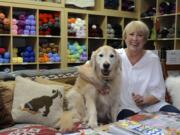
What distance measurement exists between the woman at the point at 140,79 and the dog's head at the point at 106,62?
0.08 meters


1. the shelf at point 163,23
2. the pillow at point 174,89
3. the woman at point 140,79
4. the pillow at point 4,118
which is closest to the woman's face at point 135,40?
the woman at point 140,79

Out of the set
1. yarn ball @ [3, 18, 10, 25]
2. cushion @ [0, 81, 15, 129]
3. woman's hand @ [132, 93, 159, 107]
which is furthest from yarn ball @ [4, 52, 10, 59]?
woman's hand @ [132, 93, 159, 107]

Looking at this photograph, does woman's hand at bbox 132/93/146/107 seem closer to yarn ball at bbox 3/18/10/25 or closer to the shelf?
yarn ball at bbox 3/18/10/25

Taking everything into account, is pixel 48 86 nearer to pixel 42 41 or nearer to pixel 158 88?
pixel 158 88

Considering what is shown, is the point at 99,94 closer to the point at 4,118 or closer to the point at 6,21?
the point at 4,118

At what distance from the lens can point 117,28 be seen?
4.91 m

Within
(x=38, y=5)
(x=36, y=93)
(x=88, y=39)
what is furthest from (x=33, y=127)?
(x=88, y=39)

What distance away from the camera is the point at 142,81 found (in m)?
2.29

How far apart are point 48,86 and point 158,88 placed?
88 centimetres

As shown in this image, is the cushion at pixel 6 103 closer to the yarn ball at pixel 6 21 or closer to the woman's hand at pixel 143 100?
the woman's hand at pixel 143 100

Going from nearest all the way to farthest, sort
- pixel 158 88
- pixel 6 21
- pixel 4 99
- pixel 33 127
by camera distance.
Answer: pixel 33 127, pixel 4 99, pixel 158 88, pixel 6 21

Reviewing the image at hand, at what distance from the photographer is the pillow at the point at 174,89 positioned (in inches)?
98.3

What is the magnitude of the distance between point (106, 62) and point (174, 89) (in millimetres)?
746

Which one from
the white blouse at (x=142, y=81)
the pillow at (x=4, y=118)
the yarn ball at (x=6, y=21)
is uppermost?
the yarn ball at (x=6, y=21)
